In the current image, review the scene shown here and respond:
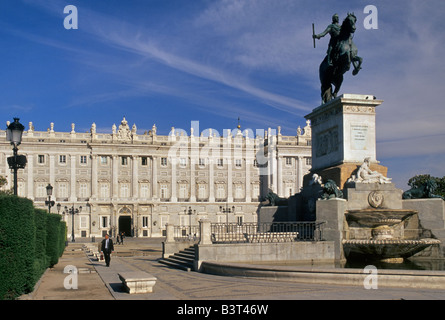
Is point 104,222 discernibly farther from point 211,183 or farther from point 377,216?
point 377,216

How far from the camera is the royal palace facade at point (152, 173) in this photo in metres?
77.6

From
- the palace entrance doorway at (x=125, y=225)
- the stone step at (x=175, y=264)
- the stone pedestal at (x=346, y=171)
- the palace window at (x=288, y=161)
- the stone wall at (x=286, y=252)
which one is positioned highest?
the palace window at (x=288, y=161)

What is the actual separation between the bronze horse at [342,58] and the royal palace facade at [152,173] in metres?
59.6

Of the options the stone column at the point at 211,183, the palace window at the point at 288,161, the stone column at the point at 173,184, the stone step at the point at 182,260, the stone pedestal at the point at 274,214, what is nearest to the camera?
the stone step at the point at 182,260

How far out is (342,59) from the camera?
20094mm

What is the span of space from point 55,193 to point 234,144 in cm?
2734

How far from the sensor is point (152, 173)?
269 feet

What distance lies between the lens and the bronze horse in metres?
19.9

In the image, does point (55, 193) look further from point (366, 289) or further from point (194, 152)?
point (366, 289)

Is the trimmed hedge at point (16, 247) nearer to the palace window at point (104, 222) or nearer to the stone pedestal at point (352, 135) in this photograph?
the stone pedestal at point (352, 135)

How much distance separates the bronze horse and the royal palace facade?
5960 centimetres

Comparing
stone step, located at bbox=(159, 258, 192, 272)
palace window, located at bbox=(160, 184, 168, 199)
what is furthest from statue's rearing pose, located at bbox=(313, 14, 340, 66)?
palace window, located at bbox=(160, 184, 168, 199)

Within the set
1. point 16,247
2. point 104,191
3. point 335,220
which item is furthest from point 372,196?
point 104,191

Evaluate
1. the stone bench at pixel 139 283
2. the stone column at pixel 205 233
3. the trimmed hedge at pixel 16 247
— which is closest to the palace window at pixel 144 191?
the stone column at pixel 205 233
